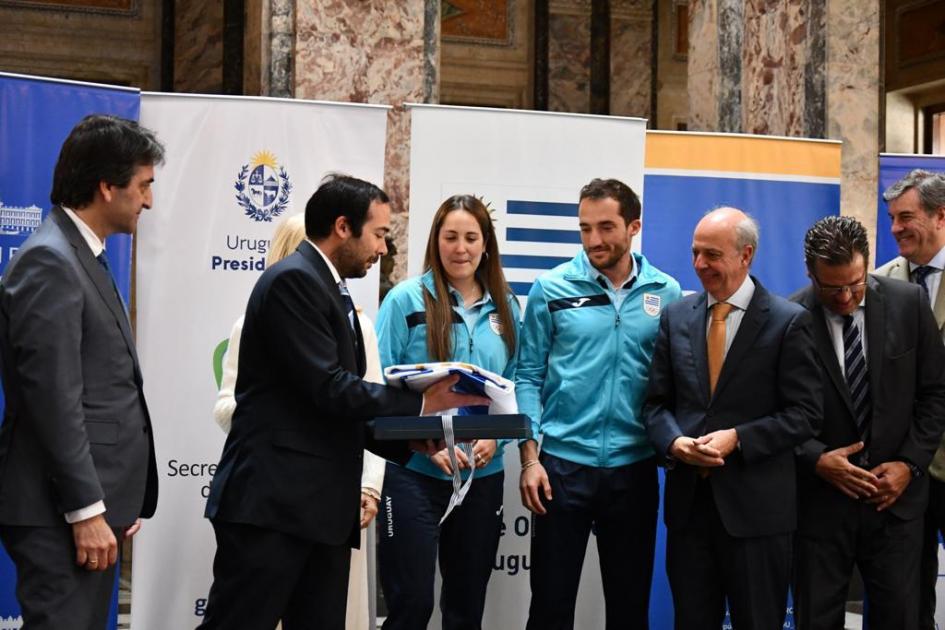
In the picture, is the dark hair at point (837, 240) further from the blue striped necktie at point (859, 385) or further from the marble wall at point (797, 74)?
the marble wall at point (797, 74)

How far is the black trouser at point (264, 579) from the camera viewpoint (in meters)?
3.29

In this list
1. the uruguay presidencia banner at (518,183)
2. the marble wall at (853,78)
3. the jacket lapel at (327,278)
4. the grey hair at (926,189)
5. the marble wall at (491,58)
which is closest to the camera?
the jacket lapel at (327,278)

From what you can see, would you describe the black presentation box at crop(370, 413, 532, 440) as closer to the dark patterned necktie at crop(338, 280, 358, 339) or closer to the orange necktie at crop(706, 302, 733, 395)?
the dark patterned necktie at crop(338, 280, 358, 339)

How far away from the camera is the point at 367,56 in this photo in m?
6.11

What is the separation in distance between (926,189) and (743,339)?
1.04 m

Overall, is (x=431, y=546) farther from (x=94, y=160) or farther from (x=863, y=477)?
(x=94, y=160)

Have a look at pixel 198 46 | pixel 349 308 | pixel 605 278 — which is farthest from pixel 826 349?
pixel 198 46

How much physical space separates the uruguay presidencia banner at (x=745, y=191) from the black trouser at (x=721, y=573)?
150 centimetres

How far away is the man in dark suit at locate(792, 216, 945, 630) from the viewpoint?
13.8 feet

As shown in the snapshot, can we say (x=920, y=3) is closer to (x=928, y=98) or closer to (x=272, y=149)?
(x=928, y=98)

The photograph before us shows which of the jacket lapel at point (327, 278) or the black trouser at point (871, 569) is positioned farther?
the black trouser at point (871, 569)

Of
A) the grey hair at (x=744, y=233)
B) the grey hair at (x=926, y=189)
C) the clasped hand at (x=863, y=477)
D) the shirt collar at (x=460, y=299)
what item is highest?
the grey hair at (x=926, y=189)

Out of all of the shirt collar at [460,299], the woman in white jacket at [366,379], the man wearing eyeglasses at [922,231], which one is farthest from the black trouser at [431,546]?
the man wearing eyeglasses at [922,231]

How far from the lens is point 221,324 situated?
195 inches
